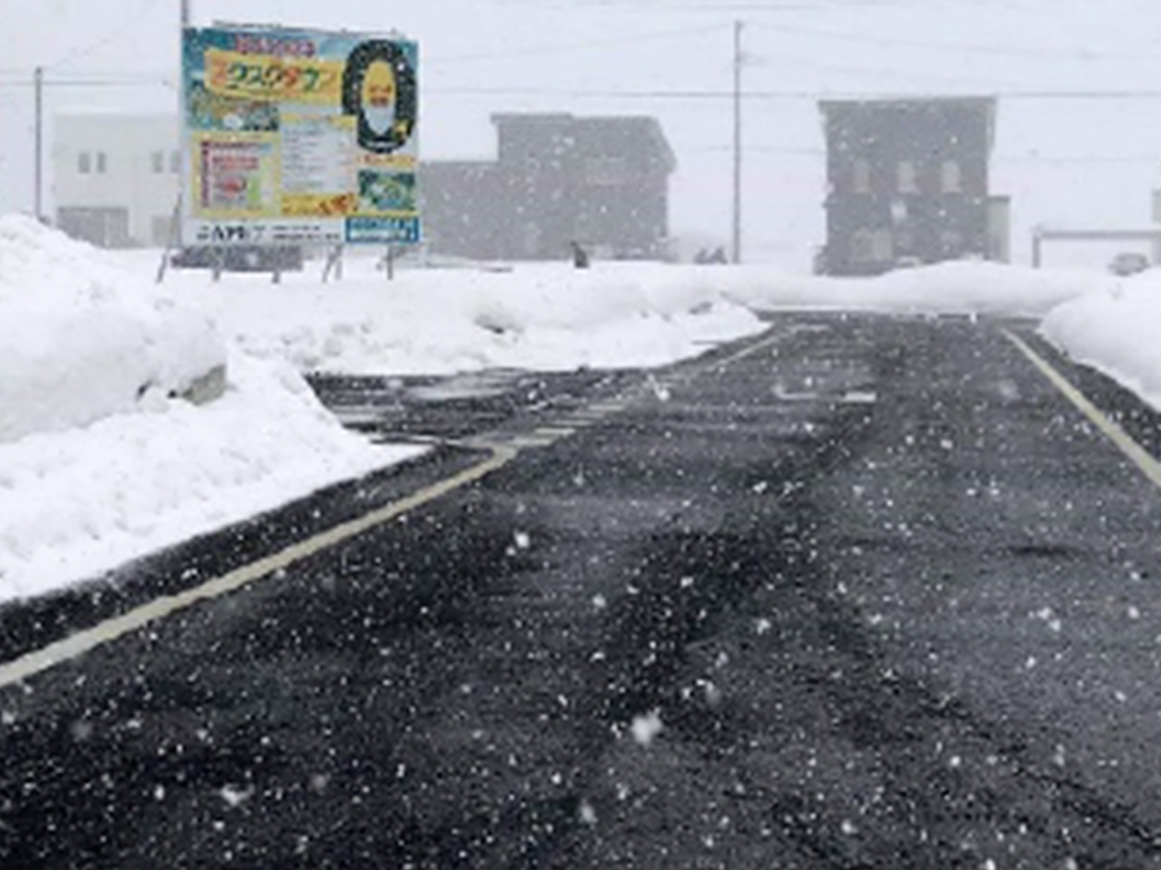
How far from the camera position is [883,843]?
11.4 feet

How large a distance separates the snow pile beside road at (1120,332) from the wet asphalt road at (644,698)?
8745 millimetres

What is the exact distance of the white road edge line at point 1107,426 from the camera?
10.5 meters

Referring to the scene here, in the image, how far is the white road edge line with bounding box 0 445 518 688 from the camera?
17.0 ft

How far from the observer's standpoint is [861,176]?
76.6 metres

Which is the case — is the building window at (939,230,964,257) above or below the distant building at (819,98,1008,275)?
below

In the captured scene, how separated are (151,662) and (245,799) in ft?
5.13

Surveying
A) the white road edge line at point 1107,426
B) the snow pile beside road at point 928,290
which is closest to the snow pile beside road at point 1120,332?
the white road edge line at point 1107,426

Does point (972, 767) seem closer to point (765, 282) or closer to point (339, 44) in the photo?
point (339, 44)

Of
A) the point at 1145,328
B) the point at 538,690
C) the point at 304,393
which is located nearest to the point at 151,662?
the point at 538,690

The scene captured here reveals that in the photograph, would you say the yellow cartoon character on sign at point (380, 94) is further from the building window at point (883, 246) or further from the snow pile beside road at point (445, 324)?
the building window at point (883, 246)

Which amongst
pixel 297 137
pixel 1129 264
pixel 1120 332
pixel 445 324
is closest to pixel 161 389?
pixel 445 324

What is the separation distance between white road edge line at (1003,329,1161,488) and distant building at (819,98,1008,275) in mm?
54333

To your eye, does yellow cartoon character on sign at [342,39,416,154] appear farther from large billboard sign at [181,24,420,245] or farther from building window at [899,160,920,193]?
building window at [899,160,920,193]

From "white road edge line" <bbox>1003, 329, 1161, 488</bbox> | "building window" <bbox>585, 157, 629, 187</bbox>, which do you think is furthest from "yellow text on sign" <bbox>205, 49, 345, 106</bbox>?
"building window" <bbox>585, 157, 629, 187</bbox>
